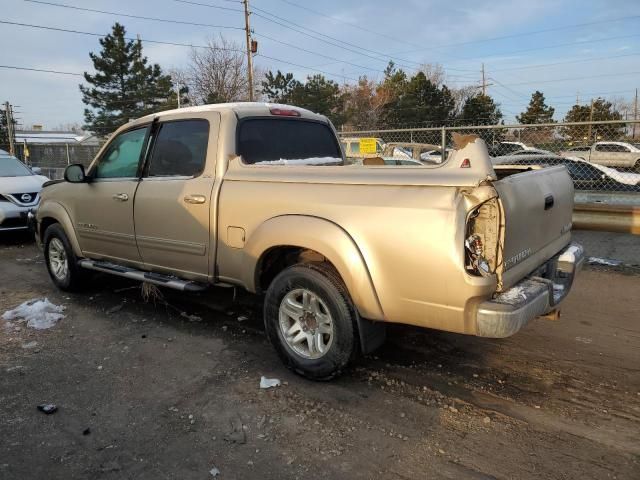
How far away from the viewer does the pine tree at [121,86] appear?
37.9 m

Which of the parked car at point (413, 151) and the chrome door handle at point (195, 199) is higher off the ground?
the parked car at point (413, 151)

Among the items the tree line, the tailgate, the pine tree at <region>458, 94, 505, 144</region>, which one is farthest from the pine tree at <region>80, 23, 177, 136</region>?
the tailgate

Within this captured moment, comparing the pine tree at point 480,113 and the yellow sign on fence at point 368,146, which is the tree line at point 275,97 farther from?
the yellow sign on fence at point 368,146

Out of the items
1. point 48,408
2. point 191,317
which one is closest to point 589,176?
point 191,317

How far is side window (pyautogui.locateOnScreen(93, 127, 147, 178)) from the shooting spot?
4934 millimetres

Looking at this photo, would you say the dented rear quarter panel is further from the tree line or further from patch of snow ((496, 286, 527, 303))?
the tree line

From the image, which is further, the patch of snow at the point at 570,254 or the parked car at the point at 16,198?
the parked car at the point at 16,198

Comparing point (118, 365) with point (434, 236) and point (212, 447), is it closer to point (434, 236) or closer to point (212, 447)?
point (212, 447)

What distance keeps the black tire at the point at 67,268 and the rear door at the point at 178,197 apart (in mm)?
1407

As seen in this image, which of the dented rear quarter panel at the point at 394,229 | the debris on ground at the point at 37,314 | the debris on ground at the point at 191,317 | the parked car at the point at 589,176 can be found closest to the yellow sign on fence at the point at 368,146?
the parked car at the point at 589,176

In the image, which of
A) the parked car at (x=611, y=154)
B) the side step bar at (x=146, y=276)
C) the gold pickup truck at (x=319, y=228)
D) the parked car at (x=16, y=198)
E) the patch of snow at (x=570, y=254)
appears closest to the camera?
the gold pickup truck at (x=319, y=228)

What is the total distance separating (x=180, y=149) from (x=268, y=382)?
2.18 metres

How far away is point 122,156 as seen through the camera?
5.14m

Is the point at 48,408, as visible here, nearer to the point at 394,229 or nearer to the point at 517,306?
the point at 394,229
